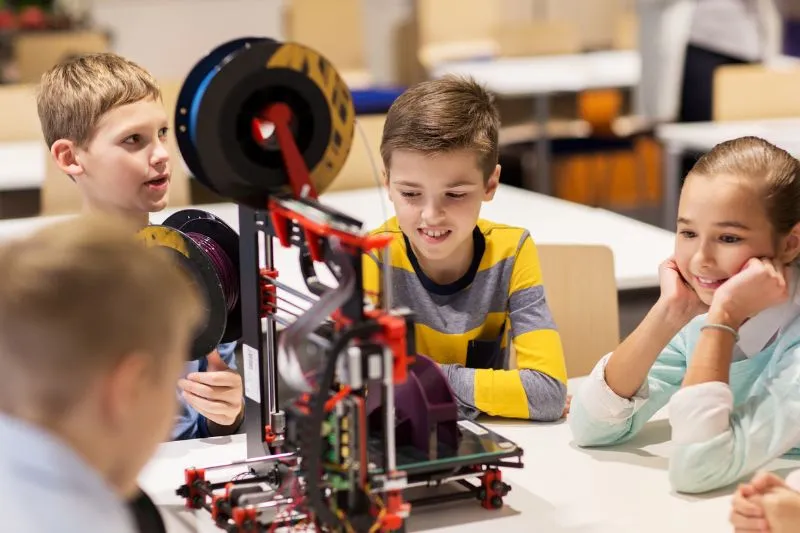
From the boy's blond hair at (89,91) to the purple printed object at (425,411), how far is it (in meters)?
1.02

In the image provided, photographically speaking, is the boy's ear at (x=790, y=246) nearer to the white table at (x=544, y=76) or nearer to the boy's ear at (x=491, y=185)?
the boy's ear at (x=491, y=185)

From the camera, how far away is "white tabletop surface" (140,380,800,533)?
63.0 inches

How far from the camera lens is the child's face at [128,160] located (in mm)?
2355

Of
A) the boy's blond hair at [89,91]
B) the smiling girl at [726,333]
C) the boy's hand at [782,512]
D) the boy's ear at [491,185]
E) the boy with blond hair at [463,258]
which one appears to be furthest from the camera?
the boy's blond hair at [89,91]

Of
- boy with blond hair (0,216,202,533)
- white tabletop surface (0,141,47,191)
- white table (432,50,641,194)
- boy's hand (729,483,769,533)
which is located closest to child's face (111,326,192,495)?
boy with blond hair (0,216,202,533)

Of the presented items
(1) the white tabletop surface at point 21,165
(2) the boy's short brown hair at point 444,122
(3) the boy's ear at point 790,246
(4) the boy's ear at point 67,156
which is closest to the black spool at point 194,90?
(2) the boy's short brown hair at point 444,122

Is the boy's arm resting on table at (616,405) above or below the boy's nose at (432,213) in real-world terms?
below

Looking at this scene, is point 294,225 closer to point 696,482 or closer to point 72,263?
point 72,263

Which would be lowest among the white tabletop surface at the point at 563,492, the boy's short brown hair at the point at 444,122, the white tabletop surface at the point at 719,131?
the white tabletop surface at the point at 563,492

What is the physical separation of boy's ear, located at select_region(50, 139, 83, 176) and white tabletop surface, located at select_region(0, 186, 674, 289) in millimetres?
427

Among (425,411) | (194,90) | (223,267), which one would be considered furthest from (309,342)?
(223,267)

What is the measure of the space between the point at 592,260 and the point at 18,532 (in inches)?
65.9

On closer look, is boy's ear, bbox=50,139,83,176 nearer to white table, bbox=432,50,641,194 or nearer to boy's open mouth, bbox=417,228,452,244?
boy's open mouth, bbox=417,228,452,244

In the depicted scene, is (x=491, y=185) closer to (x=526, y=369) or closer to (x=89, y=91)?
(x=526, y=369)
